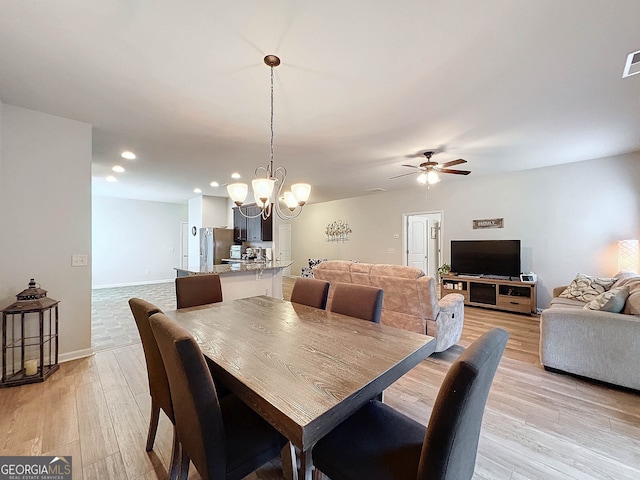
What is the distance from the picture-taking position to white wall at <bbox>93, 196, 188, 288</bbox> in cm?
720

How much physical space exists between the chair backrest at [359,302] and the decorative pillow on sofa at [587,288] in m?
3.25

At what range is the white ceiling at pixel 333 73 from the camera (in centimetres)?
154

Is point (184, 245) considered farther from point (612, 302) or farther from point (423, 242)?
point (612, 302)

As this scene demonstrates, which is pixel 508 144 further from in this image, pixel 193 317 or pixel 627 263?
pixel 193 317

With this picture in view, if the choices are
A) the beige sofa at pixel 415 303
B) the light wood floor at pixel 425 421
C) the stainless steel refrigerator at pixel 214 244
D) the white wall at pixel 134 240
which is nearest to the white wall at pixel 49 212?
the light wood floor at pixel 425 421

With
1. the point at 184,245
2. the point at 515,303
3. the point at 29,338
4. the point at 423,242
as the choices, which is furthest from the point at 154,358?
the point at 184,245

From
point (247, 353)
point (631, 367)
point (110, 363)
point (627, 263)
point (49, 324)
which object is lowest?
point (110, 363)

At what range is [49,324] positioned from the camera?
2.72 metres

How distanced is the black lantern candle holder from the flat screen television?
6057mm

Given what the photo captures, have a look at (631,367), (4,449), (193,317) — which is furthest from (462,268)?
(4,449)

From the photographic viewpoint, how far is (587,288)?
11.8ft

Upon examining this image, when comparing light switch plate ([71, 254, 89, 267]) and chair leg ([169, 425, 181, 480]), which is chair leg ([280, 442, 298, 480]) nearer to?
chair leg ([169, 425, 181, 480])

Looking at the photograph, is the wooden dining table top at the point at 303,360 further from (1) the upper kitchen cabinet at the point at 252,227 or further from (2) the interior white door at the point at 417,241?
(2) the interior white door at the point at 417,241

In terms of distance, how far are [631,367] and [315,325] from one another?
105 inches
